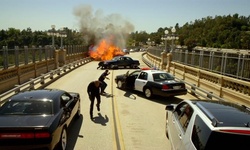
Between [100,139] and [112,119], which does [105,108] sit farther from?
[100,139]

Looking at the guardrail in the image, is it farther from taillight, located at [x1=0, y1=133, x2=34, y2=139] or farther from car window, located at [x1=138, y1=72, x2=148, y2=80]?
car window, located at [x1=138, y1=72, x2=148, y2=80]

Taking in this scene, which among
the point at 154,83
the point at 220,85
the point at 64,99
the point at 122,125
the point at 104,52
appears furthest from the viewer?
the point at 104,52

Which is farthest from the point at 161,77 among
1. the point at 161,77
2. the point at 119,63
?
the point at 119,63

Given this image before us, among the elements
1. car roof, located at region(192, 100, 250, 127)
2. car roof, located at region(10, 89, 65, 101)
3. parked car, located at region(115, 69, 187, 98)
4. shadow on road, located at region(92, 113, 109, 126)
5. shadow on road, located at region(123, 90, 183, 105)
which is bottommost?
shadow on road, located at region(123, 90, 183, 105)

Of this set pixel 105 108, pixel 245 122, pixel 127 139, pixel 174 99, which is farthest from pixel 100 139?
pixel 174 99

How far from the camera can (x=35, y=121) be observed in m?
5.74

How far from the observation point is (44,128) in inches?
214

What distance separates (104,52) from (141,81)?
41640 millimetres

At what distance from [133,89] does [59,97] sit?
27.5ft

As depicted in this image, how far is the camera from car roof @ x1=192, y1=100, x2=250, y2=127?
385 cm

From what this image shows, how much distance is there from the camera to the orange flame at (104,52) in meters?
53.5

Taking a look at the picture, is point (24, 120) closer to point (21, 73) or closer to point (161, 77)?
point (161, 77)

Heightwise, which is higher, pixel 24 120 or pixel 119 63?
pixel 24 120

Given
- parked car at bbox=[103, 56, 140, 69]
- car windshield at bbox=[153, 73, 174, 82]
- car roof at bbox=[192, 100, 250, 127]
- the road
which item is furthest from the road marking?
parked car at bbox=[103, 56, 140, 69]
